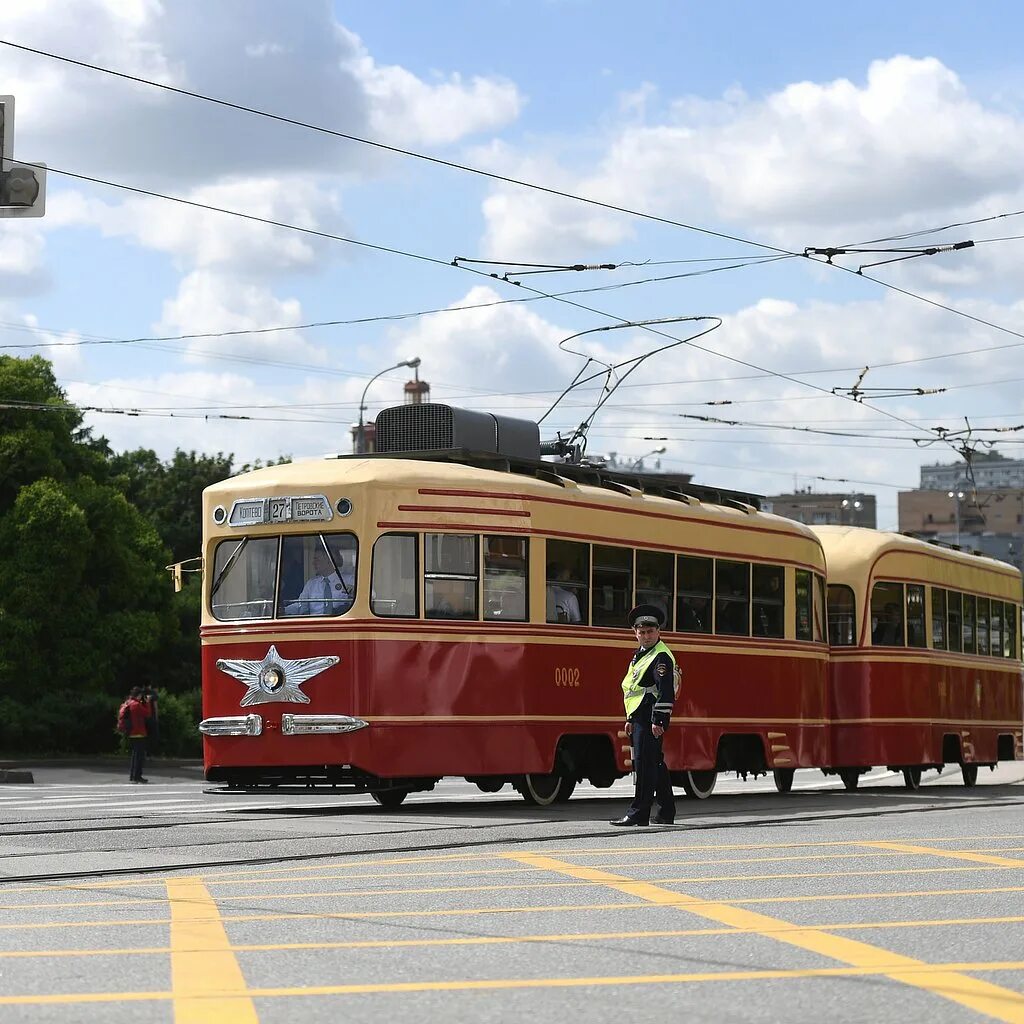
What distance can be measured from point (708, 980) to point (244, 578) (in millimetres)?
11849

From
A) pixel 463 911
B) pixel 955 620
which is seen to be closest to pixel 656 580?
pixel 955 620

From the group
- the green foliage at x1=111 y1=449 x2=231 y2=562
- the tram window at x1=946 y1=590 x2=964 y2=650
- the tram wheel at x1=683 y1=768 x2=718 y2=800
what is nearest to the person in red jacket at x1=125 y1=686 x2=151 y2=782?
the tram wheel at x1=683 y1=768 x2=718 y2=800

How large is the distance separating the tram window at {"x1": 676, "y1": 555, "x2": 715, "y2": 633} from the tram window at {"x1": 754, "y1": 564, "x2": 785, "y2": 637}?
1.11 m

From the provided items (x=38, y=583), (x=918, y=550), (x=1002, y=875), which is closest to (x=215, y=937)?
(x=1002, y=875)

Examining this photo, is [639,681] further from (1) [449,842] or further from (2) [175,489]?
(2) [175,489]

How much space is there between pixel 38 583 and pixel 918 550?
2080 cm

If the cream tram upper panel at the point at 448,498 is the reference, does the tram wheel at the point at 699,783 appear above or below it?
below

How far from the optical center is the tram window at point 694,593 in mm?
21016

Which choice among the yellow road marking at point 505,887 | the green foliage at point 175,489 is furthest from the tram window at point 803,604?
the green foliage at point 175,489

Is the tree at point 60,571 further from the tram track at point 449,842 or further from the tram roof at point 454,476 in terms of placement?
the tram track at point 449,842

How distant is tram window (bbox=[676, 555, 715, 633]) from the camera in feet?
68.9

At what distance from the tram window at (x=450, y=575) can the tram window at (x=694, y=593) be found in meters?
3.21

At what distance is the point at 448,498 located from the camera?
60.3ft

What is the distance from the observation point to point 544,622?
1903 centimetres
